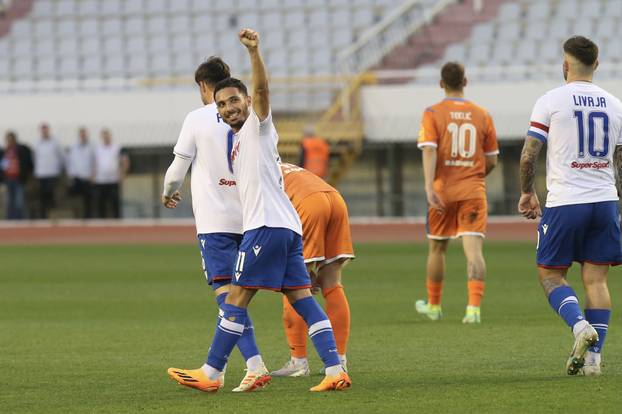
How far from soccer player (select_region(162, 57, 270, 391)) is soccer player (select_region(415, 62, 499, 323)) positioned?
153 inches

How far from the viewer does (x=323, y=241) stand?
8.52 meters

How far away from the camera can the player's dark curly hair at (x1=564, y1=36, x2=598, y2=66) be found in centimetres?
835

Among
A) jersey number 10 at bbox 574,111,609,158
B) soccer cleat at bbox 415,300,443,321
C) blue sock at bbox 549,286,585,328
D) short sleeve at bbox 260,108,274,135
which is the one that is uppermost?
short sleeve at bbox 260,108,274,135

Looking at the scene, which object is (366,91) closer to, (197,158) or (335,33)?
(335,33)

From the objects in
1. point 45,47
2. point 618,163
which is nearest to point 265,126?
point 618,163

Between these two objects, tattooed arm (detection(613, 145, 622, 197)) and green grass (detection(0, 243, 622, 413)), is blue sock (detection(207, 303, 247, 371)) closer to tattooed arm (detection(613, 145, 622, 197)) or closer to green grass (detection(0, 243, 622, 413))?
green grass (detection(0, 243, 622, 413))

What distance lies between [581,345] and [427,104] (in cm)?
1930

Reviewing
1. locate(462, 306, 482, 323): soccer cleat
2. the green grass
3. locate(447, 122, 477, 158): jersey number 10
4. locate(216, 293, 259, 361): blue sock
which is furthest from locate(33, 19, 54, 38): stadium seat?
locate(216, 293, 259, 361): blue sock

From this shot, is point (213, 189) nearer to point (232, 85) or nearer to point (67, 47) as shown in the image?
point (232, 85)

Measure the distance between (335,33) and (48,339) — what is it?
1999 centimetres

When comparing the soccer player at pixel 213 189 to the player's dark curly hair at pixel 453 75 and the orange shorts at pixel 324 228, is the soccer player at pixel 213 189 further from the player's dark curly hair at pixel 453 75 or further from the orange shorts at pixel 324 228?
the player's dark curly hair at pixel 453 75

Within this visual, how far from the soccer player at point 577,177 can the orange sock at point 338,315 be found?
4.03 feet

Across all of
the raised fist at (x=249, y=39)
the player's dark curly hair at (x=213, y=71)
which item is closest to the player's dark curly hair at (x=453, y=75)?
the player's dark curly hair at (x=213, y=71)

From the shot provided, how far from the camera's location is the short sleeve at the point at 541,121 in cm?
838
